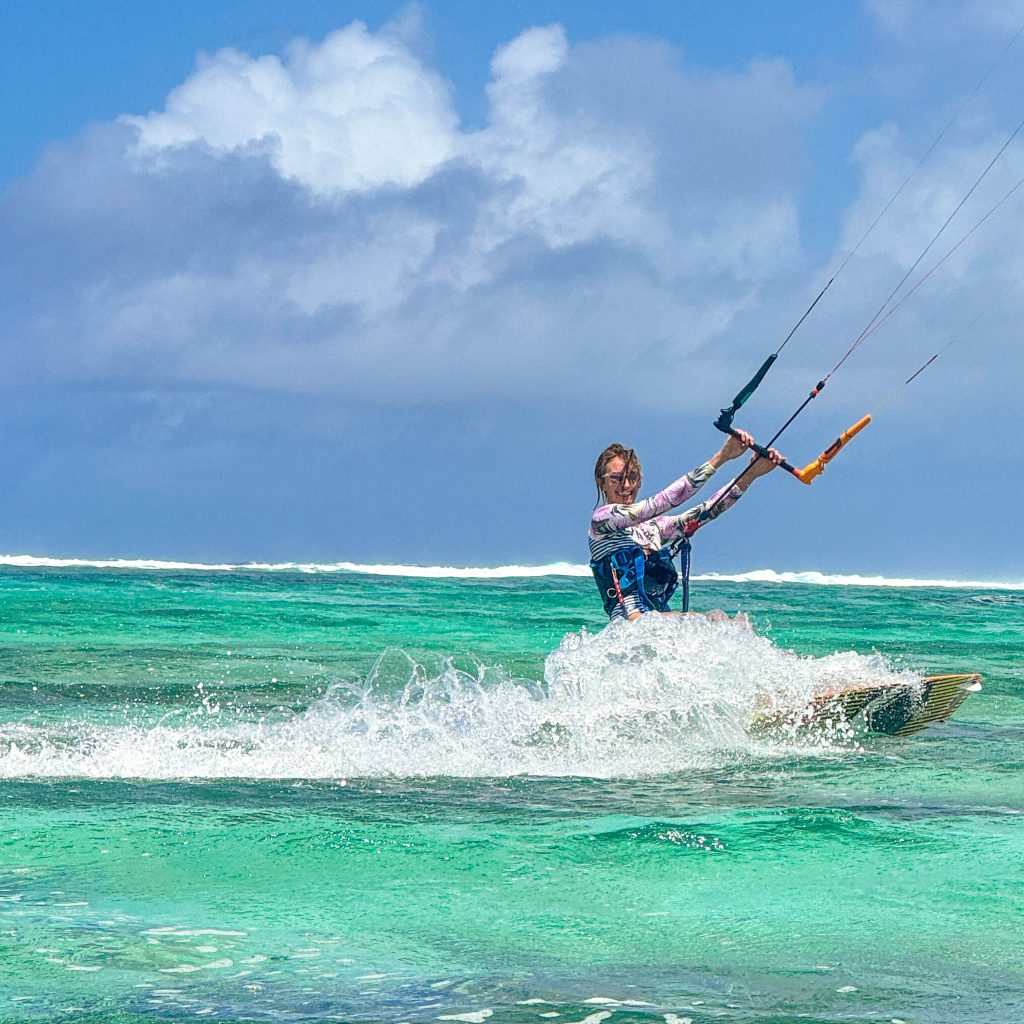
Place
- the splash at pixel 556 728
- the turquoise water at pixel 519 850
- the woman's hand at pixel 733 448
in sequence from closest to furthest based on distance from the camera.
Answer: the turquoise water at pixel 519 850 → the splash at pixel 556 728 → the woman's hand at pixel 733 448

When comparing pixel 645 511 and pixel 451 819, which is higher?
pixel 645 511

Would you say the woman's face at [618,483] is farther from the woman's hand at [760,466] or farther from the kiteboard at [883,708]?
the kiteboard at [883,708]

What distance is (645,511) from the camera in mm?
9227

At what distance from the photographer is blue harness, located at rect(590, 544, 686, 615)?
9477 mm

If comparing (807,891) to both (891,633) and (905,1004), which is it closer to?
(905,1004)

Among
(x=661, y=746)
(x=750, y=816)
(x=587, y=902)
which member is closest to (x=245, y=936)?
(x=587, y=902)

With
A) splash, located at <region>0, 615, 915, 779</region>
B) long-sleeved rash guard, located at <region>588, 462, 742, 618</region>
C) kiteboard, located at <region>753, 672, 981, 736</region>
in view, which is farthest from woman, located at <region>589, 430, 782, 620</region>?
kiteboard, located at <region>753, 672, 981, 736</region>

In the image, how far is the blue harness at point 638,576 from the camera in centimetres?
948

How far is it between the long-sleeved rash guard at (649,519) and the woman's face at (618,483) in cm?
9

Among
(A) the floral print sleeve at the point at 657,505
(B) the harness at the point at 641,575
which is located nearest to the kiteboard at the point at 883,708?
(B) the harness at the point at 641,575

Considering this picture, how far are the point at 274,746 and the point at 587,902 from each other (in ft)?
12.3

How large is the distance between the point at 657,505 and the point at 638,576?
0.57m

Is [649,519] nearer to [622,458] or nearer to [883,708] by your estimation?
[622,458]

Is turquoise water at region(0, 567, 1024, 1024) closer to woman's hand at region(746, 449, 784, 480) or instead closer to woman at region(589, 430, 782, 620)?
woman at region(589, 430, 782, 620)
